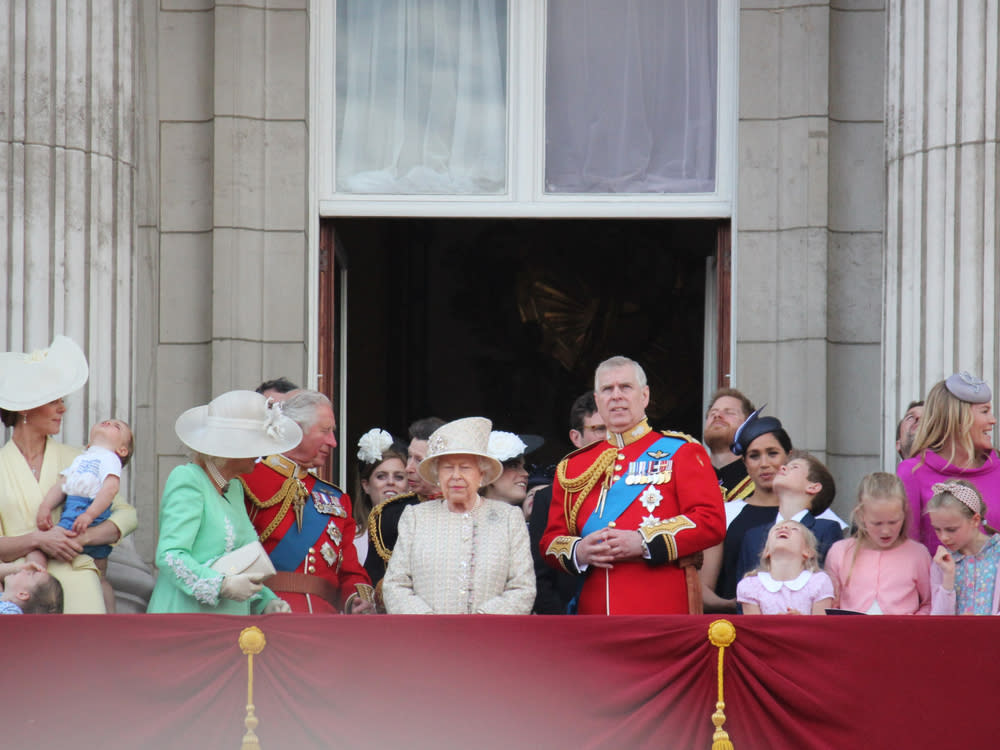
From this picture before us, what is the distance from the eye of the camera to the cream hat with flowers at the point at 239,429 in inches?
262

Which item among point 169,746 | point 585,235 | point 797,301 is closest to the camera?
point 169,746

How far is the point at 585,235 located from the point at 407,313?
2.19m

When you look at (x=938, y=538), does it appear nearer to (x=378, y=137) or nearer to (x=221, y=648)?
(x=221, y=648)

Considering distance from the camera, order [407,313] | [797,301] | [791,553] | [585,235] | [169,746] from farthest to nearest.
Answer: [407,313]
[585,235]
[797,301]
[791,553]
[169,746]

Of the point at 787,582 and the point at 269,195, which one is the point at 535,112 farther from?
the point at 787,582

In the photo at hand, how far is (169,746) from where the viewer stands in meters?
6.02

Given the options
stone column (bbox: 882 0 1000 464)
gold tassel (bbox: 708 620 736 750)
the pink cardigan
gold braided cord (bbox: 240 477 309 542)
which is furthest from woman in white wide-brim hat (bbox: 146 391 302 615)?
stone column (bbox: 882 0 1000 464)

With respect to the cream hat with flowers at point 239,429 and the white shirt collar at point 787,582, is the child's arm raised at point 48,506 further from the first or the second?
the white shirt collar at point 787,582

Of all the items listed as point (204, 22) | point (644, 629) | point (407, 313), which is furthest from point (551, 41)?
point (407, 313)

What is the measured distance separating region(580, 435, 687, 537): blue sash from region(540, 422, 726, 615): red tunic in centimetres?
1

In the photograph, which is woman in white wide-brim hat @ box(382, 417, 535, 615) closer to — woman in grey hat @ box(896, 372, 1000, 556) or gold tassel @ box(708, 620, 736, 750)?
gold tassel @ box(708, 620, 736, 750)

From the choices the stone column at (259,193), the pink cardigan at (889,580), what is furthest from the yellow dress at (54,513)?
the pink cardigan at (889,580)

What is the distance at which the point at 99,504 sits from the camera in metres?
6.94

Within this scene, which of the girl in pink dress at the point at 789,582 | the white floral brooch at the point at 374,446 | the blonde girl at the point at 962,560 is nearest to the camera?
the blonde girl at the point at 962,560
